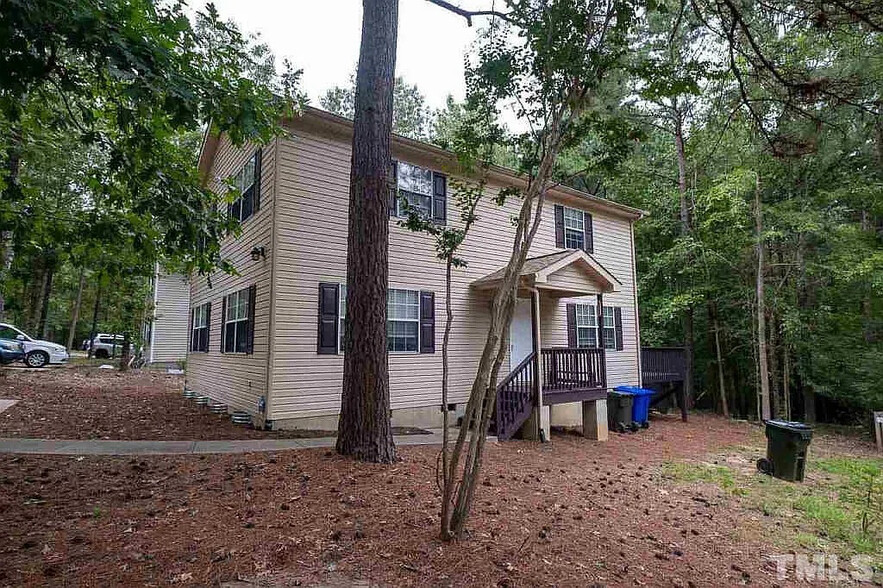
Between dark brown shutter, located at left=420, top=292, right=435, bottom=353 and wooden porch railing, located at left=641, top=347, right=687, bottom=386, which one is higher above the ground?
dark brown shutter, located at left=420, top=292, right=435, bottom=353

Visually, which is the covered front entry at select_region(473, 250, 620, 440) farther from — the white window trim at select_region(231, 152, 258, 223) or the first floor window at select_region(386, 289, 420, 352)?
the white window trim at select_region(231, 152, 258, 223)

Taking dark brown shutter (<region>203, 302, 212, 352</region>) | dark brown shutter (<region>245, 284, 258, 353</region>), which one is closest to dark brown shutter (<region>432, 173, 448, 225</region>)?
dark brown shutter (<region>245, 284, 258, 353</region>)

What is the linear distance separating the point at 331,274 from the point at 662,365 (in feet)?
34.0

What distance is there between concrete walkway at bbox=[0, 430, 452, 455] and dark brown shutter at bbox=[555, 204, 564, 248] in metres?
7.12

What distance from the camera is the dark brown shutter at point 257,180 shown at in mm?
8734

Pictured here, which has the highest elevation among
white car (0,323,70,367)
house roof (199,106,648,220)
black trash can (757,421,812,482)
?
house roof (199,106,648,220)

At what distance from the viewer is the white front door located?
424 inches

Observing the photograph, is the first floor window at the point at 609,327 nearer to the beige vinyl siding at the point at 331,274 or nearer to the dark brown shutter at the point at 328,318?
the beige vinyl siding at the point at 331,274

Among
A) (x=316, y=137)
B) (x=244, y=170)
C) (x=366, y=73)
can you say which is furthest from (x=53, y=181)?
(x=366, y=73)

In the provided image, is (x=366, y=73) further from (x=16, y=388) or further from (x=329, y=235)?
(x=16, y=388)

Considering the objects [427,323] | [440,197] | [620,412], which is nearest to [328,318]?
[427,323]

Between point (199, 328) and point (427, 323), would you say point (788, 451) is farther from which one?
point (199, 328)

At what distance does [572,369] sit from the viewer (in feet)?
31.1

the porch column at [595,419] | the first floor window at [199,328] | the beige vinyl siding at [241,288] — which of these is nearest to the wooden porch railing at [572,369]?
the porch column at [595,419]
